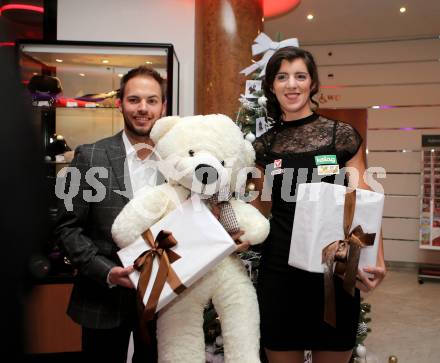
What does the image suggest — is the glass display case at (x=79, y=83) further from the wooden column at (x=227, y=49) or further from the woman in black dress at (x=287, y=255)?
the woman in black dress at (x=287, y=255)

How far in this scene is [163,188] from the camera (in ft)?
5.59

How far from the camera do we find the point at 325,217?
1.58 m

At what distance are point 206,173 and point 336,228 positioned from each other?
0.50 metres

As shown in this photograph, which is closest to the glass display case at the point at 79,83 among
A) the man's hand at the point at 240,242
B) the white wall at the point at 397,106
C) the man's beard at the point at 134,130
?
the man's beard at the point at 134,130


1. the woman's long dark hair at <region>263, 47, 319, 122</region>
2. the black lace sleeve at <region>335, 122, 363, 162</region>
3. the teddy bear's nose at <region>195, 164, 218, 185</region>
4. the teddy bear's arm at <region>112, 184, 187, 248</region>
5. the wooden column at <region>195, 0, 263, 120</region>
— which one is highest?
the wooden column at <region>195, 0, 263, 120</region>

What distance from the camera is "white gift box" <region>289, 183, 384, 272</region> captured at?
157 centimetres

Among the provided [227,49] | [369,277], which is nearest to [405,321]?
[227,49]

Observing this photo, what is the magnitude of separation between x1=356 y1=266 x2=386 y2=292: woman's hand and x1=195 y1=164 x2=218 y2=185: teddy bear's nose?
637mm

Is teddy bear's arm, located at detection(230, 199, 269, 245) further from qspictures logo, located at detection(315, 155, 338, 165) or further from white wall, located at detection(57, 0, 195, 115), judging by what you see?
white wall, located at detection(57, 0, 195, 115)

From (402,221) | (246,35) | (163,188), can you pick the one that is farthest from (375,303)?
(163,188)

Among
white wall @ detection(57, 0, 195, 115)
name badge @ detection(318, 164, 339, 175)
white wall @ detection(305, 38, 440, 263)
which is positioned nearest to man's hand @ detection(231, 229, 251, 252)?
name badge @ detection(318, 164, 339, 175)

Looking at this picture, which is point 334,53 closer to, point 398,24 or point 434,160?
point 398,24

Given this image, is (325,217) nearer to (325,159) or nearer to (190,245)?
(325,159)

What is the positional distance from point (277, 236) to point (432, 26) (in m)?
5.98
